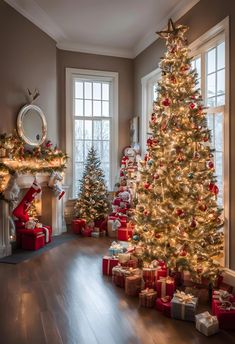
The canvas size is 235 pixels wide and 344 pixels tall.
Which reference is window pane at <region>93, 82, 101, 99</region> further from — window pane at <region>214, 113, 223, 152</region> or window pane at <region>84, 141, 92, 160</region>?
window pane at <region>214, 113, 223, 152</region>

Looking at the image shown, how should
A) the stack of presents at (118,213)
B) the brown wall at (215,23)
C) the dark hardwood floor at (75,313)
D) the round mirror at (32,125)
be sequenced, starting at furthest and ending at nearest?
1. the stack of presents at (118,213)
2. the round mirror at (32,125)
3. the brown wall at (215,23)
4. the dark hardwood floor at (75,313)

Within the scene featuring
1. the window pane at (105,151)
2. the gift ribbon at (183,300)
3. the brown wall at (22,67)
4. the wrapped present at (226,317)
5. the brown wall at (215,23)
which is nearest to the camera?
the wrapped present at (226,317)

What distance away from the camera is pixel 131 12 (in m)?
4.82

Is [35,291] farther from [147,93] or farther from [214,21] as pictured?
[147,93]

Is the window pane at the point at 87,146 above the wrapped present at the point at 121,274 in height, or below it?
above

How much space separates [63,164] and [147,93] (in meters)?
2.17

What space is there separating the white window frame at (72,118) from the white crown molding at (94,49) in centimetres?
39

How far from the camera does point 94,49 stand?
20.5ft

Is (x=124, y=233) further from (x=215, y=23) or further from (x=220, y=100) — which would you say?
(x=215, y=23)

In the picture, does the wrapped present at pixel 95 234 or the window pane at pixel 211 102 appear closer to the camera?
the window pane at pixel 211 102

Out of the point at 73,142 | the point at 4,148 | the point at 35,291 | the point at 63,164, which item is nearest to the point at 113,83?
the point at 73,142

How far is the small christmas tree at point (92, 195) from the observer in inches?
228

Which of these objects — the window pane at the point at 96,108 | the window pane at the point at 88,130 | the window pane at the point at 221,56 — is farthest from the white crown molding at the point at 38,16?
the window pane at the point at 221,56

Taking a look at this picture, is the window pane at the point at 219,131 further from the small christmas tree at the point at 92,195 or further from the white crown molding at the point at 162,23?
the small christmas tree at the point at 92,195
